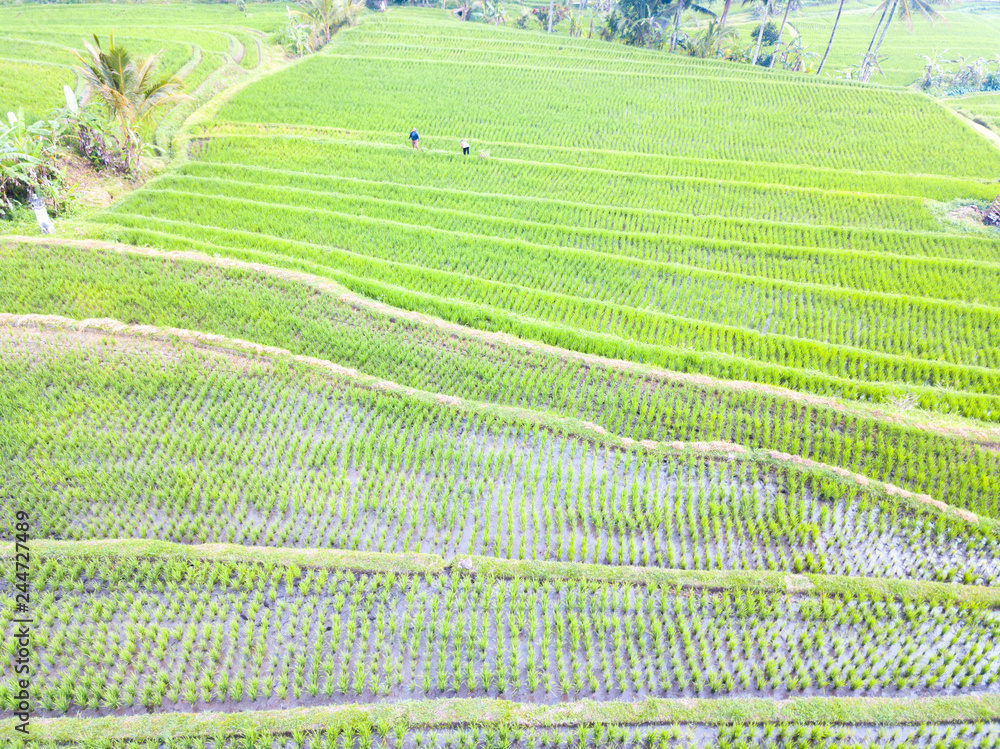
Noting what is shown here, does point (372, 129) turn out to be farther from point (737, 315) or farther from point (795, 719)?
point (795, 719)

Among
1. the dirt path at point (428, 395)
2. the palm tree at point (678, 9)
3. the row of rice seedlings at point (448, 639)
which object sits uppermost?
the palm tree at point (678, 9)

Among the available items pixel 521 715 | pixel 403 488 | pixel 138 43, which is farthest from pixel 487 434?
pixel 138 43

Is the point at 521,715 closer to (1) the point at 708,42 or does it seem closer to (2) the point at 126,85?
(2) the point at 126,85

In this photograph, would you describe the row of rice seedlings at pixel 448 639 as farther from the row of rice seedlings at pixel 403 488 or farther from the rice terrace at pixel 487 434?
the row of rice seedlings at pixel 403 488

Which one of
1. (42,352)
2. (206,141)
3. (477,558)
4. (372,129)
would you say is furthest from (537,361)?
(206,141)

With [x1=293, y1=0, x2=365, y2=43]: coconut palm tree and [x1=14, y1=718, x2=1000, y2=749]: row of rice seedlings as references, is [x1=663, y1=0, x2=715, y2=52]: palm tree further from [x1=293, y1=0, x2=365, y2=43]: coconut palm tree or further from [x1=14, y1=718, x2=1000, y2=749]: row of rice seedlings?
[x1=14, y1=718, x2=1000, y2=749]: row of rice seedlings

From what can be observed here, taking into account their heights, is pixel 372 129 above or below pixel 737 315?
above

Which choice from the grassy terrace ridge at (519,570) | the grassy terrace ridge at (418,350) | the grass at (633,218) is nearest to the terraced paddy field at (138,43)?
the grass at (633,218)
